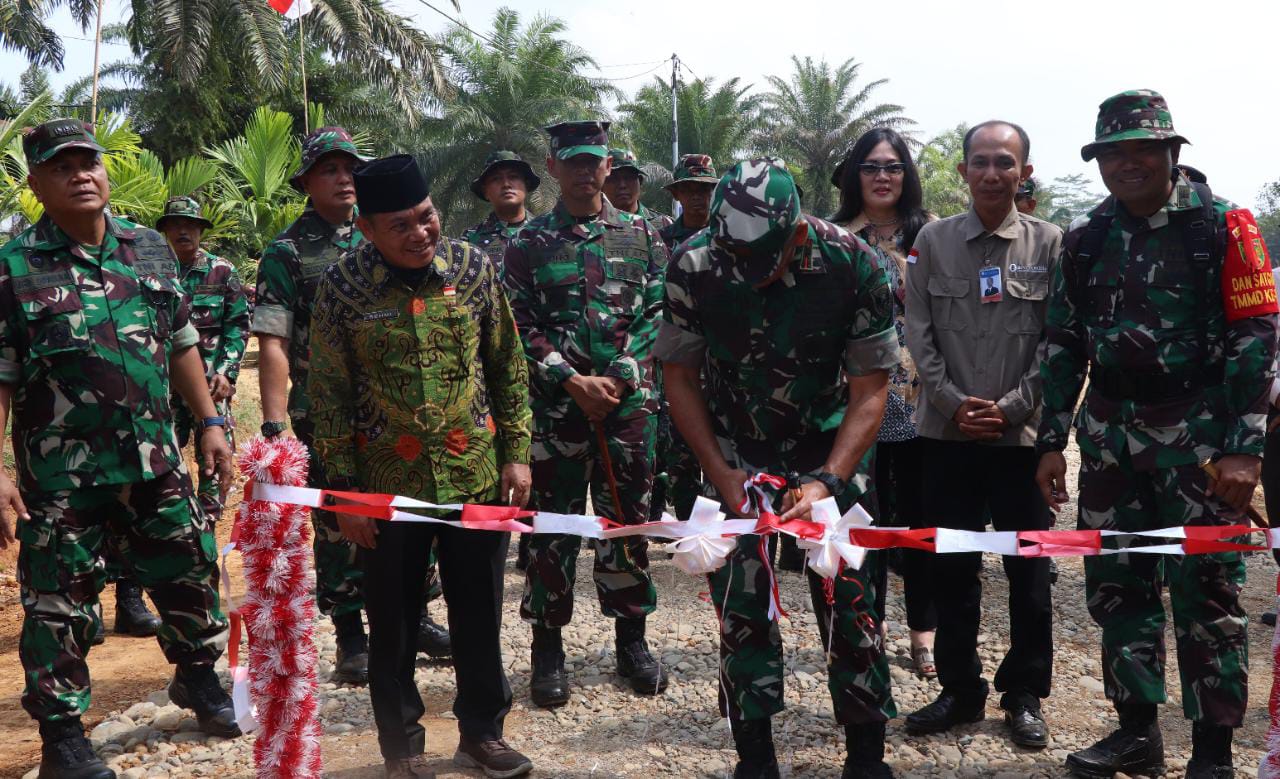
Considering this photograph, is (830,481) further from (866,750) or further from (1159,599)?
(1159,599)

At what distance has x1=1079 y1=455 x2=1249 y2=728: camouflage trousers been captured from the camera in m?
3.57

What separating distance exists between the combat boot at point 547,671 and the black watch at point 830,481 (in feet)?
5.82

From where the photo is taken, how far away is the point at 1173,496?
3.67 m

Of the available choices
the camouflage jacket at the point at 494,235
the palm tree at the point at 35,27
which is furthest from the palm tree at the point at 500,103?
the camouflage jacket at the point at 494,235

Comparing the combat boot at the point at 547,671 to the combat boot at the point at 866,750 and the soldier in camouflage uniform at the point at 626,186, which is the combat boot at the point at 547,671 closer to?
the combat boot at the point at 866,750

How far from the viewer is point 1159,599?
379 cm

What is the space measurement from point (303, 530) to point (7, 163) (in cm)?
1014

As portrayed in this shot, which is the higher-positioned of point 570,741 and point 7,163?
point 7,163

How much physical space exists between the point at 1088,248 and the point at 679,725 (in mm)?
2431

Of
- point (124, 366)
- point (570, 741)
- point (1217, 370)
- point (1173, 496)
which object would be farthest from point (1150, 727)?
point (124, 366)

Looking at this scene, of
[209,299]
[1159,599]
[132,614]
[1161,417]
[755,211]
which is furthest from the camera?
[209,299]

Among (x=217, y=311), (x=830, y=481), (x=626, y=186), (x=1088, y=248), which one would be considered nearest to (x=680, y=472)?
(x=626, y=186)

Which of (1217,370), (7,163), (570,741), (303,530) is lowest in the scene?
(570,741)

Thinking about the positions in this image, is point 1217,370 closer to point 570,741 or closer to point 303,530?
point 570,741
